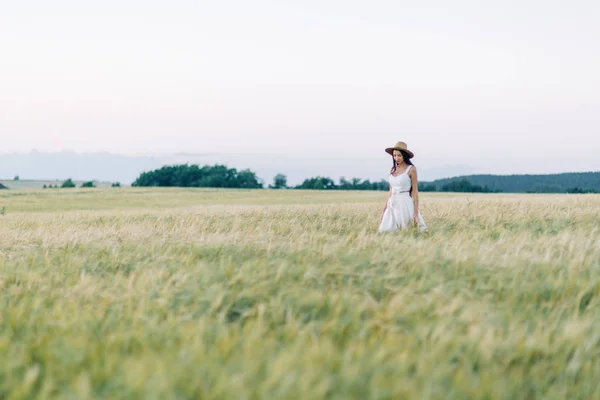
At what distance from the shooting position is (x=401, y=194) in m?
10.4

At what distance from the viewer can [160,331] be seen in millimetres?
3307

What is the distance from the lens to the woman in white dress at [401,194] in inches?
399

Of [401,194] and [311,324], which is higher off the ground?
[401,194]

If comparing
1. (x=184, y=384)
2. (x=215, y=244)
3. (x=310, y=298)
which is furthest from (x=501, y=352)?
(x=215, y=244)

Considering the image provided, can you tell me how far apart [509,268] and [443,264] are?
58cm

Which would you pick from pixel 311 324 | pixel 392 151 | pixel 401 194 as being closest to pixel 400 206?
pixel 401 194

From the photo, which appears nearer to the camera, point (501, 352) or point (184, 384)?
point (184, 384)

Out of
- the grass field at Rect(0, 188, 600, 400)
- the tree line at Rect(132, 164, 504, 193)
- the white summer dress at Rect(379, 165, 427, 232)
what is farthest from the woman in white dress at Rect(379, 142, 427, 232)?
the tree line at Rect(132, 164, 504, 193)

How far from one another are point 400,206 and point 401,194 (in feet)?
0.83

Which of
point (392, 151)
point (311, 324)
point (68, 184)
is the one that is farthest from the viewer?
point (68, 184)

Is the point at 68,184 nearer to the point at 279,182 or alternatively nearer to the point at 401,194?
the point at 279,182

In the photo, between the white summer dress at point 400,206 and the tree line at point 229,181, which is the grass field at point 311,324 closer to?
the white summer dress at point 400,206

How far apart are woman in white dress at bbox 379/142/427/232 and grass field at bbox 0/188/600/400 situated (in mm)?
4233

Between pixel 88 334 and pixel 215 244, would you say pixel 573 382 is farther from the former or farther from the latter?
pixel 215 244
